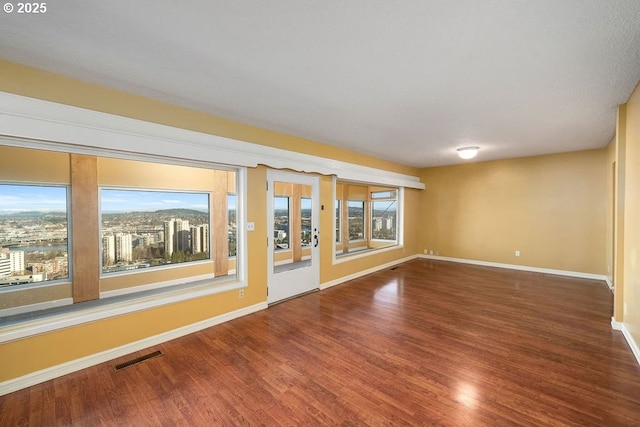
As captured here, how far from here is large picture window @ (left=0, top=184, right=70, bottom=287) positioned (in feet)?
11.4

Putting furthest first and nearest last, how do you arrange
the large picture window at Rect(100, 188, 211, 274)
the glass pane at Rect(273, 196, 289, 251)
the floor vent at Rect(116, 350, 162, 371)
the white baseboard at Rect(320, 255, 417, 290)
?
the white baseboard at Rect(320, 255, 417, 290) < the large picture window at Rect(100, 188, 211, 274) < the glass pane at Rect(273, 196, 289, 251) < the floor vent at Rect(116, 350, 162, 371)

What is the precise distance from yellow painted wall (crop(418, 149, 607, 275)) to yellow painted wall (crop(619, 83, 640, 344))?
303cm

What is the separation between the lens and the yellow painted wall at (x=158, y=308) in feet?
7.11

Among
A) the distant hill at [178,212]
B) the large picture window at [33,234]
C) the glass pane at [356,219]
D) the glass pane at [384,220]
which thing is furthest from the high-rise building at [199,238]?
the glass pane at [384,220]

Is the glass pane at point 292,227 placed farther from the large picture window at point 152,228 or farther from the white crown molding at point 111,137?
the large picture window at point 152,228

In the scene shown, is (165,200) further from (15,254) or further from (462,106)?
(462,106)

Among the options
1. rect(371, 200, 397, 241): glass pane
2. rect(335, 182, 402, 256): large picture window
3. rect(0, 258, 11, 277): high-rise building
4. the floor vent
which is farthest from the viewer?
rect(371, 200, 397, 241): glass pane

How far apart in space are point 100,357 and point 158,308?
0.59 meters

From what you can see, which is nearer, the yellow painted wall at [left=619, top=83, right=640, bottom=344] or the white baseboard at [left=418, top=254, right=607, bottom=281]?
the yellow painted wall at [left=619, top=83, right=640, bottom=344]

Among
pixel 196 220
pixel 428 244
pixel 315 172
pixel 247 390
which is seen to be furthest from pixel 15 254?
pixel 428 244

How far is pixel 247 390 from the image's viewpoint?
2.13 m

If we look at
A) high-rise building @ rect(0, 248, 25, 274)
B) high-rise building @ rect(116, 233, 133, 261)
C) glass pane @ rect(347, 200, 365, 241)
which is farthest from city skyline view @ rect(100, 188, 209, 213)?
glass pane @ rect(347, 200, 365, 241)

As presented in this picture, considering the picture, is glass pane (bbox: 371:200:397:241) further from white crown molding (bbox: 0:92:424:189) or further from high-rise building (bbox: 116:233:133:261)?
high-rise building (bbox: 116:233:133:261)
